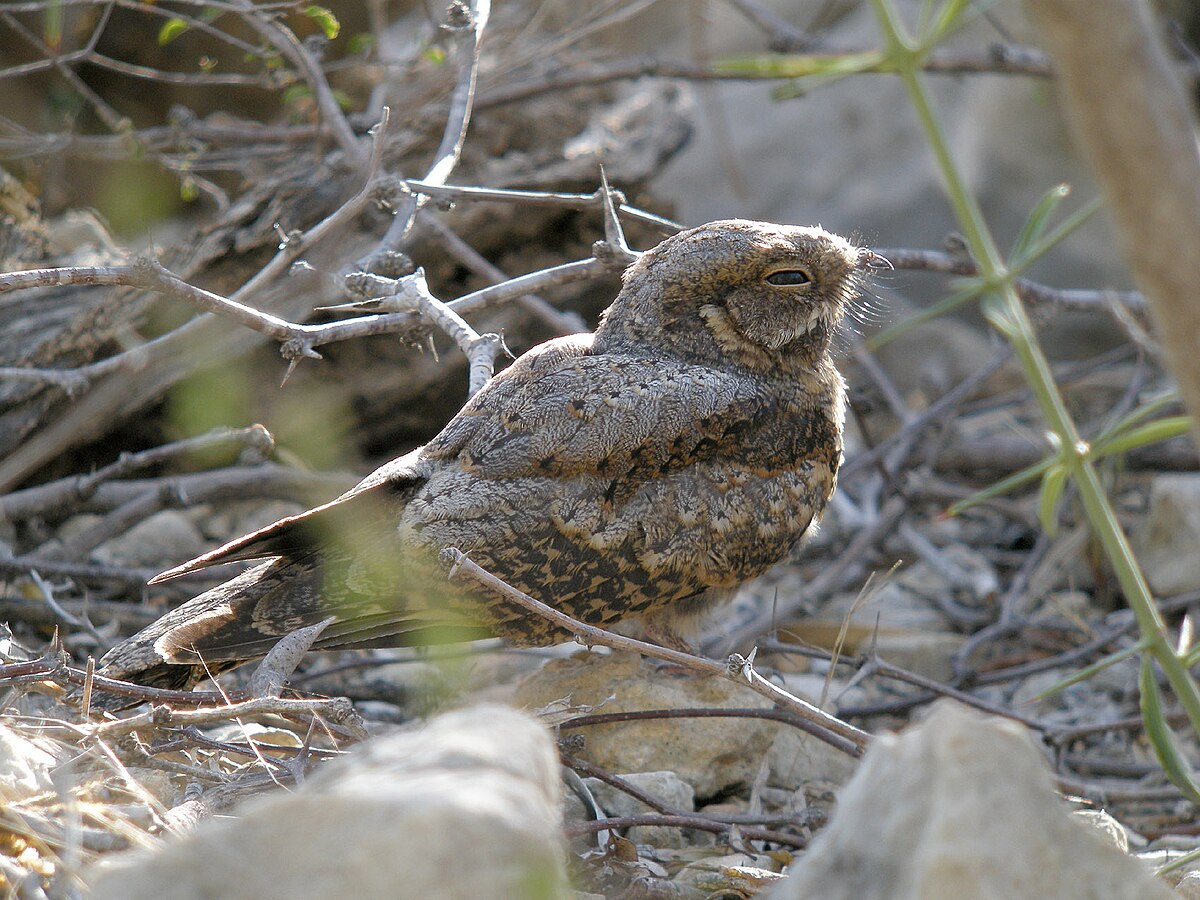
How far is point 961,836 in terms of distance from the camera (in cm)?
125

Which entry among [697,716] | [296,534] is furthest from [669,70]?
[697,716]

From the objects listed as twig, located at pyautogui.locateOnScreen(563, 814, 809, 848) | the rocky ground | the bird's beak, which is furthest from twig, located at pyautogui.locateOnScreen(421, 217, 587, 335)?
twig, located at pyautogui.locateOnScreen(563, 814, 809, 848)

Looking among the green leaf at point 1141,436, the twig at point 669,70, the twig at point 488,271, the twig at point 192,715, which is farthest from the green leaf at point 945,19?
the twig at point 669,70

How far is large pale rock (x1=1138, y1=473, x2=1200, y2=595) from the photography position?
4.04 meters

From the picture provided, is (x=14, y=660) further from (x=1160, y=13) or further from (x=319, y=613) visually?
(x=1160, y=13)

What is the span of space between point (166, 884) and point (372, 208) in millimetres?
3178

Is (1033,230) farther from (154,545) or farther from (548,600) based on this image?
(154,545)

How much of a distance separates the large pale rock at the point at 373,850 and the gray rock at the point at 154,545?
283 centimetres

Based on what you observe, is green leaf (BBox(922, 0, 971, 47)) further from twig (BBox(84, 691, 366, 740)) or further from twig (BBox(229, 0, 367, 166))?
twig (BBox(229, 0, 367, 166))

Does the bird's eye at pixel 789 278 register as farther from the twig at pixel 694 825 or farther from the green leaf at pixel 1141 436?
the green leaf at pixel 1141 436

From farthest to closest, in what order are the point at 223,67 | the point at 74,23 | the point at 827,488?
the point at 223,67
the point at 74,23
the point at 827,488

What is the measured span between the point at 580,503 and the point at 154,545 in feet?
6.10

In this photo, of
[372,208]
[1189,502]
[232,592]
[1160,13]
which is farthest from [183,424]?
[1160,13]

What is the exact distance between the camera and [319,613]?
9.07 ft
